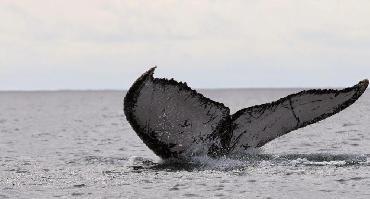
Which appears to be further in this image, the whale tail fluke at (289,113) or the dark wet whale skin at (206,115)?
the whale tail fluke at (289,113)

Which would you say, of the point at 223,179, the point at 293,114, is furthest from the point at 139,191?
the point at 293,114

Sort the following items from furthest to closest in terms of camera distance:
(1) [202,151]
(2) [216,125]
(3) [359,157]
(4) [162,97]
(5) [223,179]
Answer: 1. (3) [359,157]
2. (5) [223,179]
3. (1) [202,151]
4. (2) [216,125]
5. (4) [162,97]

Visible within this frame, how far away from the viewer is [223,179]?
15891 mm

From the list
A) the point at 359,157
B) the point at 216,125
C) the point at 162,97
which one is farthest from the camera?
the point at 359,157

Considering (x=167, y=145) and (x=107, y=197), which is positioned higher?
(x=167, y=145)

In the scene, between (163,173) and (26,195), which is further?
(163,173)

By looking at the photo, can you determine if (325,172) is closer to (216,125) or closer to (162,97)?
(216,125)

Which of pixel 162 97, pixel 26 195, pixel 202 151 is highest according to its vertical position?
pixel 162 97

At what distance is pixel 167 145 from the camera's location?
13.8 meters

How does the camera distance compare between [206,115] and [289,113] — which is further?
[289,113]

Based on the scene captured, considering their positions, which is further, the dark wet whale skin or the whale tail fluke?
the whale tail fluke

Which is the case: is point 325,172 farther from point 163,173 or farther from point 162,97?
point 162,97

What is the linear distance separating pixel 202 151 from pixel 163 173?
6.66ft

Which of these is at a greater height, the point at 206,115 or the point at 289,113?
the point at 289,113
